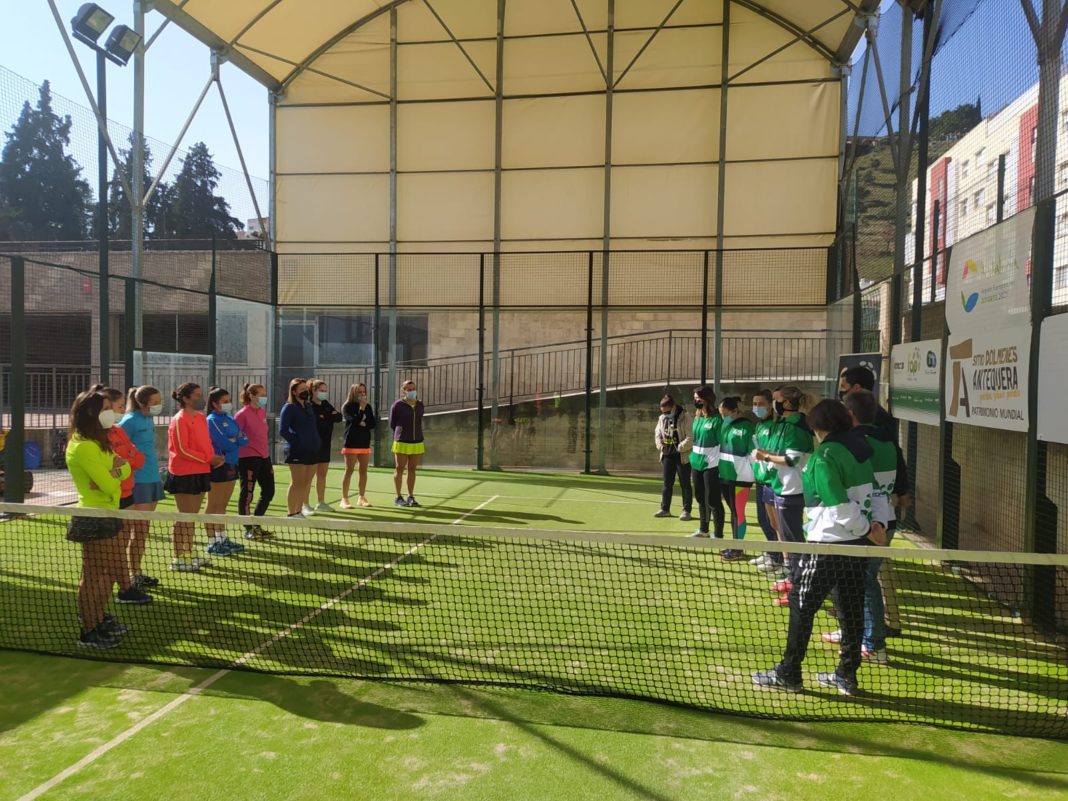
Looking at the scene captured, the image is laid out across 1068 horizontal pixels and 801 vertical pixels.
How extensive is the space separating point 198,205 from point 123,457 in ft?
39.6

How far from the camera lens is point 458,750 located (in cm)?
342

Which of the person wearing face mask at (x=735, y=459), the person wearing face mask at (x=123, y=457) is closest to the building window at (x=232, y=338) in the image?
the person wearing face mask at (x=123, y=457)

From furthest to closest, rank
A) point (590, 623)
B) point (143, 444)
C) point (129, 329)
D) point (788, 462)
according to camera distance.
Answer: point (129, 329) < point (143, 444) < point (788, 462) < point (590, 623)

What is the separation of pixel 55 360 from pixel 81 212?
3066 mm

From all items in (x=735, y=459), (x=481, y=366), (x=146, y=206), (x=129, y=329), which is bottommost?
(x=735, y=459)

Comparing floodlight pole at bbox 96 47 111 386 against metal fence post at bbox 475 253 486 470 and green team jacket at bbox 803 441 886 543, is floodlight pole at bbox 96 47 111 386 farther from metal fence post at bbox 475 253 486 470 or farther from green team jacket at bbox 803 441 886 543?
green team jacket at bbox 803 441 886 543

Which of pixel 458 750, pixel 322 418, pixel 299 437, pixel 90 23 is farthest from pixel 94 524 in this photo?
pixel 90 23

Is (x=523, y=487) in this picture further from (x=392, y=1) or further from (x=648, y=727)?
(x=392, y=1)

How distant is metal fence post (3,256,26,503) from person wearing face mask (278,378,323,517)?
2951 mm

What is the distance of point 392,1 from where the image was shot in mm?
15719

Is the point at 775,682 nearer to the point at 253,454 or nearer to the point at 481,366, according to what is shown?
the point at 253,454

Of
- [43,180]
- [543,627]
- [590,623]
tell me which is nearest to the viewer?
[543,627]

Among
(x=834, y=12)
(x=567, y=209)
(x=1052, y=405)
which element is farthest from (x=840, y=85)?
(x=1052, y=405)

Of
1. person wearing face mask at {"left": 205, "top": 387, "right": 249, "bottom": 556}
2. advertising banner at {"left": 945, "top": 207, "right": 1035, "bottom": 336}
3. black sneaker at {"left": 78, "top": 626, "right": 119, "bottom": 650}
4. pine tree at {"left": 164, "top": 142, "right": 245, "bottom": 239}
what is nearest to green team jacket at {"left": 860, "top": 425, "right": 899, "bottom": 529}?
advertising banner at {"left": 945, "top": 207, "right": 1035, "bottom": 336}
